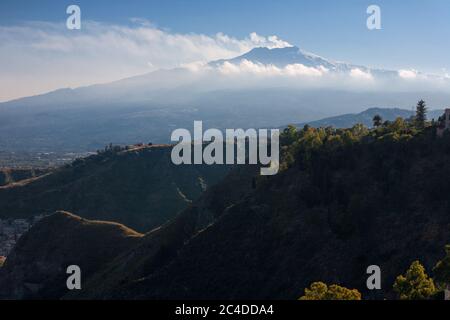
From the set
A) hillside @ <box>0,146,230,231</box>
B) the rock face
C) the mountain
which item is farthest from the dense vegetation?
hillside @ <box>0,146,230,231</box>

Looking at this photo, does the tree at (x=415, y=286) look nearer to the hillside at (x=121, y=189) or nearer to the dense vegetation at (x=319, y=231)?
the dense vegetation at (x=319, y=231)

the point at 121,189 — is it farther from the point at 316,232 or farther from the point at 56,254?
the point at 316,232

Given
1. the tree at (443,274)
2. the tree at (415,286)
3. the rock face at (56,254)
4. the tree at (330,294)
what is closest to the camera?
the tree at (330,294)

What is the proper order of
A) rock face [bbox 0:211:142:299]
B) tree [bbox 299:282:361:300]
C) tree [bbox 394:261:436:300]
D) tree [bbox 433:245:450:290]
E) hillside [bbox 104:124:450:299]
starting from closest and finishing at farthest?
tree [bbox 299:282:361:300]
tree [bbox 394:261:436:300]
tree [bbox 433:245:450:290]
hillside [bbox 104:124:450:299]
rock face [bbox 0:211:142:299]

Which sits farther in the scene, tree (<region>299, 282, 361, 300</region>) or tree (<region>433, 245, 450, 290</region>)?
tree (<region>433, 245, 450, 290</region>)

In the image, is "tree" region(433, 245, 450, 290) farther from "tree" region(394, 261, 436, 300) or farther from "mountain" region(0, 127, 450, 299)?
"mountain" region(0, 127, 450, 299)

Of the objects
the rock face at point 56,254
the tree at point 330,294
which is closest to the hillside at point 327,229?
the tree at point 330,294

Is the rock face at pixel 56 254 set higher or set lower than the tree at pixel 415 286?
lower
